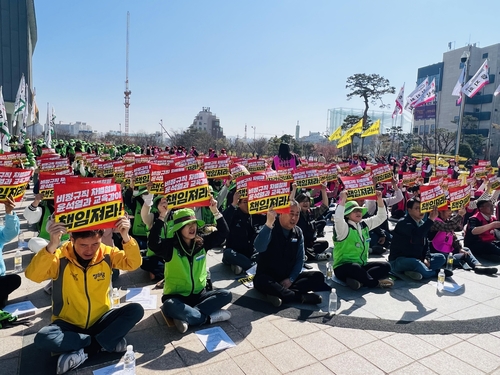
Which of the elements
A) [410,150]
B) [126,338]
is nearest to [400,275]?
[126,338]

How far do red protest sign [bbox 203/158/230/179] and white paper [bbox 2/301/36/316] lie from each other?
472cm

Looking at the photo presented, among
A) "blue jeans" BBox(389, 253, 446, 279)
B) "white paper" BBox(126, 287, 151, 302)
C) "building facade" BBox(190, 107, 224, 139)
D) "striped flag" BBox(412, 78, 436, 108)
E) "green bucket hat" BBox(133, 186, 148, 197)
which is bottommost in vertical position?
"white paper" BBox(126, 287, 151, 302)

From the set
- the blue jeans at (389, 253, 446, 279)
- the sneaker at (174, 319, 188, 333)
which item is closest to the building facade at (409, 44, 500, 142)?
the blue jeans at (389, 253, 446, 279)

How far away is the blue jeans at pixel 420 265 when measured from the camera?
5957mm

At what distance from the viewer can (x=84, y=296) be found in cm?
350

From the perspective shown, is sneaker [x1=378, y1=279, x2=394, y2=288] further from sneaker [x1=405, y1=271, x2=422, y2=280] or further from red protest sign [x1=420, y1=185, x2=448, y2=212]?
red protest sign [x1=420, y1=185, x2=448, y2=212]

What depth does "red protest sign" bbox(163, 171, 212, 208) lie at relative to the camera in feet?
15.0

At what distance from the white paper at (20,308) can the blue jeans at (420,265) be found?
5.47 meters

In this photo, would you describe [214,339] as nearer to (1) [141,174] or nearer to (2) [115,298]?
(2) [115,298]

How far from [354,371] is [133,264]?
2.41 metres

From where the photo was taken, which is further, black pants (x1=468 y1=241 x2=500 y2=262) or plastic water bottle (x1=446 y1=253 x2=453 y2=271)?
black pants (x1=468 y1=241 x2=500 y2=262)

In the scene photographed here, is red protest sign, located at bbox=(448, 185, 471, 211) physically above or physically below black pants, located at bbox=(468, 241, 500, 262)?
above

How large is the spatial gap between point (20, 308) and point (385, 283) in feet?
16.8

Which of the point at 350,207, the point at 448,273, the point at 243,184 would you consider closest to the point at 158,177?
the point at 243,184
